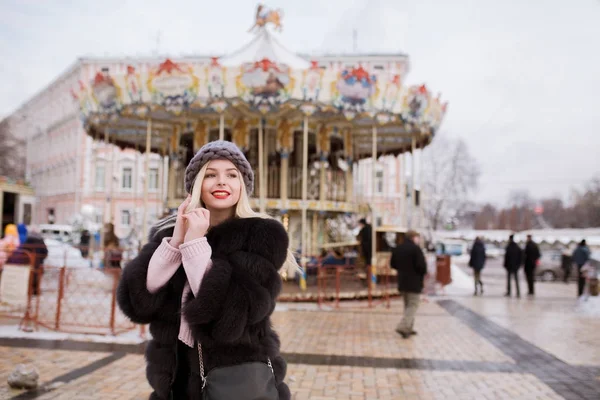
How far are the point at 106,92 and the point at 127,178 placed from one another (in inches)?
1205

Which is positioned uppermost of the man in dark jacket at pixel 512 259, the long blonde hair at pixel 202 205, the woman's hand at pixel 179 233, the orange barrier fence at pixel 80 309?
the long blonde hair at pixel 202 205

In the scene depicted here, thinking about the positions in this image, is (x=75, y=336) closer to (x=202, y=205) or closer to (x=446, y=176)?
(x=202, y=205)

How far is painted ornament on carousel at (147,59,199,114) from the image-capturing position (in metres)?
12.1

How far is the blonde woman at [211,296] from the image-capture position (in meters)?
2.01

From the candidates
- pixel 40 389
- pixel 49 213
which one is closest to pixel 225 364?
pixel 40 389

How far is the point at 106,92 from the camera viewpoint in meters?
13.2

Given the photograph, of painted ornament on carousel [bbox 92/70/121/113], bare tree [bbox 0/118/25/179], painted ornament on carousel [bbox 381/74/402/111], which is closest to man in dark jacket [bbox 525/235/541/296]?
painted ornament on carousel [bbox 381/74/402/111]

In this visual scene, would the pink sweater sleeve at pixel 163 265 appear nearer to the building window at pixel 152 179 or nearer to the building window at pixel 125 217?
the building window at pixel 152 179

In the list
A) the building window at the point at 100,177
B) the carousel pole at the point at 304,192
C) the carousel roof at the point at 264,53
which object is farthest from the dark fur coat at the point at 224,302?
the building window at the point at 100,177

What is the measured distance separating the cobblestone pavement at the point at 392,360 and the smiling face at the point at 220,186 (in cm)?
328

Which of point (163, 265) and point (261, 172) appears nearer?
point (163, 265)

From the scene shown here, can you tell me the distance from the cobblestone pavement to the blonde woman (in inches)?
122

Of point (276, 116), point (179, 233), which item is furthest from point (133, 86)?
point (179, 233)

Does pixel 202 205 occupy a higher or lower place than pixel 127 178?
lower
